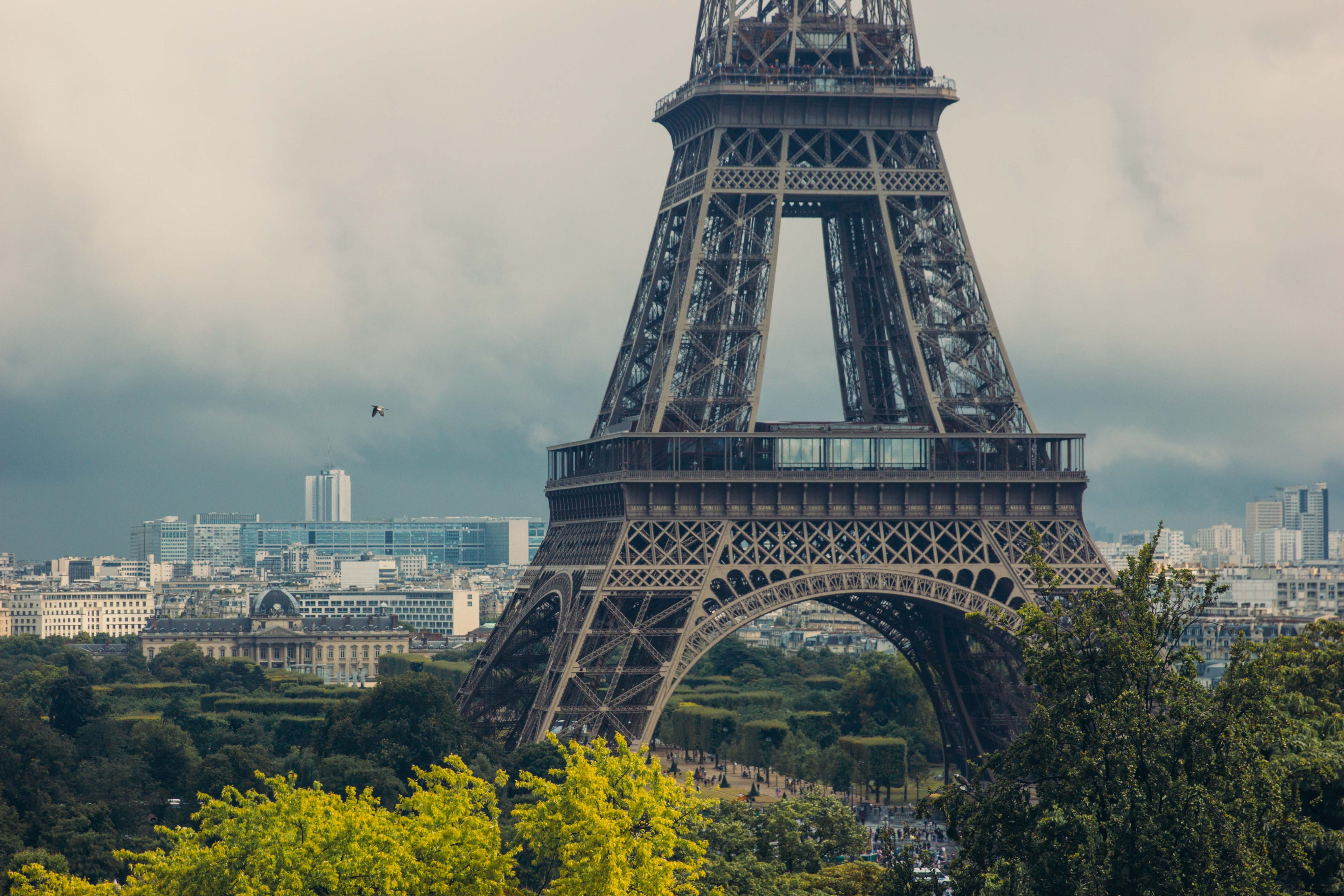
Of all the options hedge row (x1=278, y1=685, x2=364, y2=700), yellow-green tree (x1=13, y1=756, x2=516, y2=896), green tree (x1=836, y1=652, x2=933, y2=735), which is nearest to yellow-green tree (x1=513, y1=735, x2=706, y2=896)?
yellow-green tree (x1=13, y1=756, x2=516, y2=896)

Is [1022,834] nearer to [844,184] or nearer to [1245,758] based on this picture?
[1245,758]

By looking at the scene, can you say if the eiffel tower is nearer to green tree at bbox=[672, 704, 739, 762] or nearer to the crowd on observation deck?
the crowd on observation deck

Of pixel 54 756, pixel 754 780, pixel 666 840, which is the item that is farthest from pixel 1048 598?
pixel 754 780

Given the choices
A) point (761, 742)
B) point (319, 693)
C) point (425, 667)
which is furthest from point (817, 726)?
point (425, 667)

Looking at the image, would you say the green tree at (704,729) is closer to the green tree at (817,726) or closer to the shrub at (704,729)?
the shrub at (704,729)

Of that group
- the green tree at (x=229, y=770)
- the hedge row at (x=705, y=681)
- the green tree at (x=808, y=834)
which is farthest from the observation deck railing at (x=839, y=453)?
the hedge row at (x=705, y=681)
